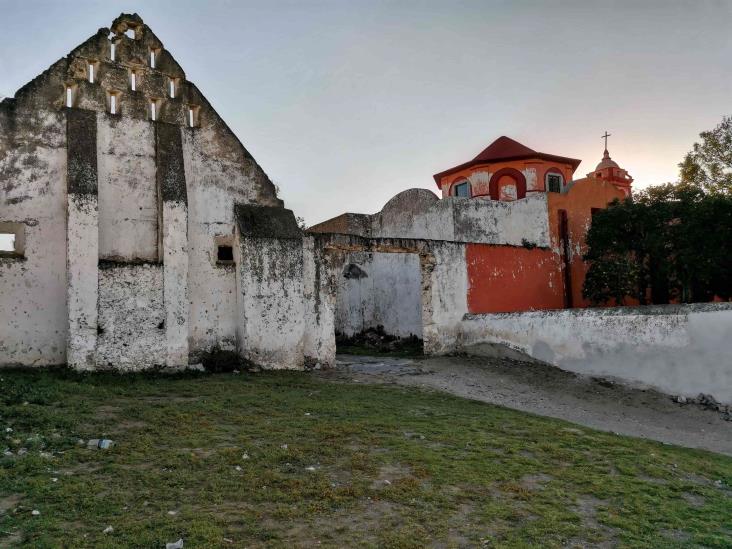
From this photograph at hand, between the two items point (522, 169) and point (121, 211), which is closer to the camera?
point (121, 211)

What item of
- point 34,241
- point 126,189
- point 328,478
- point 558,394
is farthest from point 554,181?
point 328,478

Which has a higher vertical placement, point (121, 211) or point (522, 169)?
point (522, 169)

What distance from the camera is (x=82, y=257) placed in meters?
10.4

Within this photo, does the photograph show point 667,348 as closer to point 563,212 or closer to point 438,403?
point 438,403

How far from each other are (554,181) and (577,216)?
15.4 ft

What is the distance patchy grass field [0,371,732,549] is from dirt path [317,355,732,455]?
134cm

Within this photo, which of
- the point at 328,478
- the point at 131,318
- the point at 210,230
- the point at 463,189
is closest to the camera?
the point at 328,478

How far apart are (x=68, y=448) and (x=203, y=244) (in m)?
6.35

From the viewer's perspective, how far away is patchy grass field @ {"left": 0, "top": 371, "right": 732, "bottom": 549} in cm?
451

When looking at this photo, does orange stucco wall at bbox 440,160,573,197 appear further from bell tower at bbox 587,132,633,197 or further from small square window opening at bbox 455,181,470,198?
bell tower at bbox 587,132,633,197

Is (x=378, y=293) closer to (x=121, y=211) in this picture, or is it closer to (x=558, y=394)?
(x=558, y=394)

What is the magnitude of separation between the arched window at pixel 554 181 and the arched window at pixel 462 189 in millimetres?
3167

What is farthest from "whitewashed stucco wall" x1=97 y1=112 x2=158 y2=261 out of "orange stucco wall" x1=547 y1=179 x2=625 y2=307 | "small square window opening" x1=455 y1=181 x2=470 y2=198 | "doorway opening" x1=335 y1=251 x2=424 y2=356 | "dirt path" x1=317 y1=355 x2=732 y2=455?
"small square window opening" x1=455 y1=181 x2=470 y2=198

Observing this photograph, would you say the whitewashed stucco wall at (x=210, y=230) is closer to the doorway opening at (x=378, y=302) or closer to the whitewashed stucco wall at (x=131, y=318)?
the whitewashed stucco wall at (x=131, y=318)
